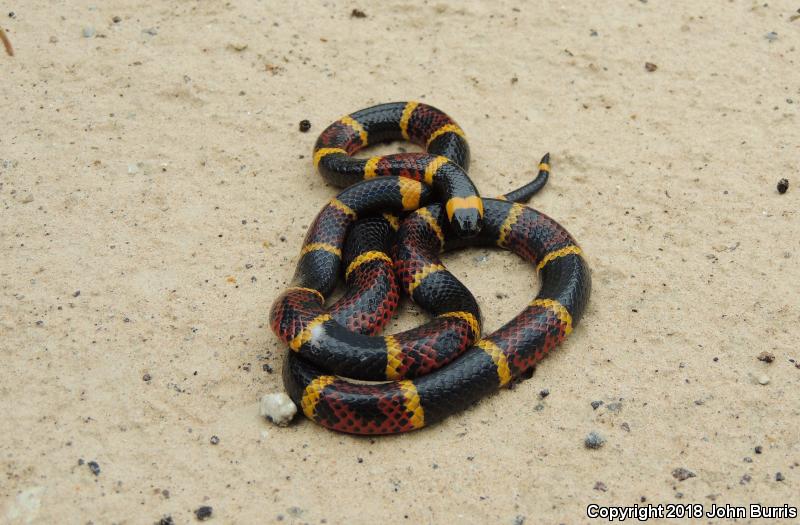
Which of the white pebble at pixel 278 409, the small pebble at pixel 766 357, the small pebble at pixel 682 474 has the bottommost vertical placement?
the white pebble at pixel 278 409

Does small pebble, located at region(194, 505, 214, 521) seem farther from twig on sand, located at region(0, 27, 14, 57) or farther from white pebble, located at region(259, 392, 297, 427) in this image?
twig on sand, located at region(0, 27, 14, 57)

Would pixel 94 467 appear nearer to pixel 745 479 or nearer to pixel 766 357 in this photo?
pixel 745 479

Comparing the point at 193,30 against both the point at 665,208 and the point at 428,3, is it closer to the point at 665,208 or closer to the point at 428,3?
the point at 428,3

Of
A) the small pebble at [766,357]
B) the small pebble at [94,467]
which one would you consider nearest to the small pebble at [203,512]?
the small pebble at [94,467]

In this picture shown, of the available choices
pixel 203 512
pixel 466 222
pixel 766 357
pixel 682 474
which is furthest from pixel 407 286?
pixel 766 357

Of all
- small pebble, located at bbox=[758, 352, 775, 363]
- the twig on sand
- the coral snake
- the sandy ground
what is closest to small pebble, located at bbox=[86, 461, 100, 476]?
the sandy ground

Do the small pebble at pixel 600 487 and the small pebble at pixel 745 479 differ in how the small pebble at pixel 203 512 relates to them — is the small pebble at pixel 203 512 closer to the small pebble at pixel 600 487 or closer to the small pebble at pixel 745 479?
the small pebble at pixel 600 487
